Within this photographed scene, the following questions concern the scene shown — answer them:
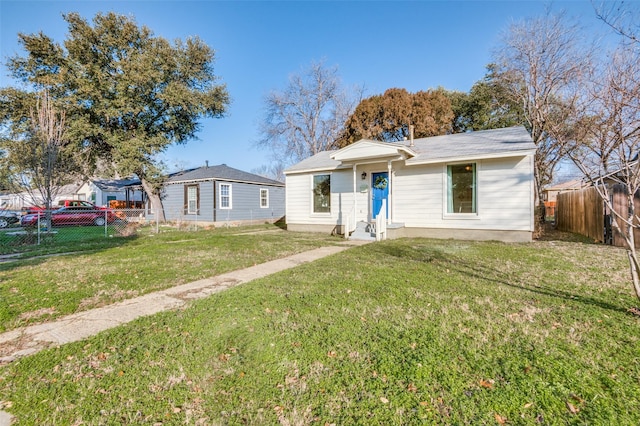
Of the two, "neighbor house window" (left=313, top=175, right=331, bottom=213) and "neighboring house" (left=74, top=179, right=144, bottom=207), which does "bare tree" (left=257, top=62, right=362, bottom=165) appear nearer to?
"neighboring house" (left=74, top=179, right=144, bottom=207)

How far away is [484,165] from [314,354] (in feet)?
29.3

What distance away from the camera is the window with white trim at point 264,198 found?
1964 cm

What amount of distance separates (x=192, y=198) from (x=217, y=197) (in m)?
1.99

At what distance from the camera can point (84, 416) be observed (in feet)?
6.31

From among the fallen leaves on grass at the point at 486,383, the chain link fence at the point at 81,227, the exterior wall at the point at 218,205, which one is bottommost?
the fallen leaves on grass at the point at 486,383

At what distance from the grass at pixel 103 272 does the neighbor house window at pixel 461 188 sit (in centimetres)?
477

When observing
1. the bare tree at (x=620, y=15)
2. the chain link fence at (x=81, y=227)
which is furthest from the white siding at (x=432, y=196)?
the chain link fence at (x=81, y=227)

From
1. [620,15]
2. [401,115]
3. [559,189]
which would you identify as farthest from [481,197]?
[559,189]

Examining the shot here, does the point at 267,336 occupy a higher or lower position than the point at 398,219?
lower

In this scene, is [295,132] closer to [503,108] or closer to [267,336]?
[503,108]

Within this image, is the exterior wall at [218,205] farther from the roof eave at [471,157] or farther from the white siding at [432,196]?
the roof eave at [471,157]

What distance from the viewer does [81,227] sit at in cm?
1580

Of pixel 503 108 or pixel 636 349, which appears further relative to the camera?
pixel 503 108

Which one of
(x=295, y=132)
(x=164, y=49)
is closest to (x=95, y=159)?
(x=164, y=49)
